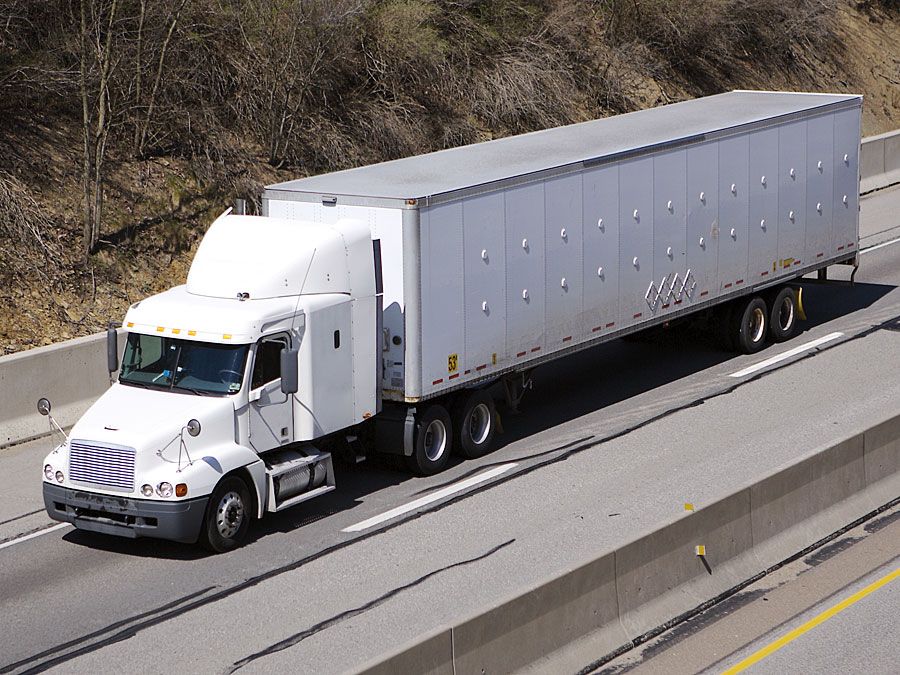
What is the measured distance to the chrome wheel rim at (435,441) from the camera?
16.4 meters

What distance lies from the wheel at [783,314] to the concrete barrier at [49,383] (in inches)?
406

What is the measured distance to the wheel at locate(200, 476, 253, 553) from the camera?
1374cm

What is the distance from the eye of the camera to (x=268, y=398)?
14.3 metres

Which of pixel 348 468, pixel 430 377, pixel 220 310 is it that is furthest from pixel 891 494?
pixel 220 310

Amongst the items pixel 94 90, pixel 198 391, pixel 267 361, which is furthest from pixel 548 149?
pixel 94 90

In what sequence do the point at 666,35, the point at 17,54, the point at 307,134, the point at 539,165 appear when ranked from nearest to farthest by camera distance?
the point at 539,165 → the point at 17,54 → the point at 307,134 → the point at 666,35

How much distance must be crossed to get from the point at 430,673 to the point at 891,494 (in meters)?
7.26

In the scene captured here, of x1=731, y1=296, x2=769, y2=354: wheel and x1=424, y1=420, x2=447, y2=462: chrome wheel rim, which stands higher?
x1=731, y1=296, x2=769, y2=354: wheel

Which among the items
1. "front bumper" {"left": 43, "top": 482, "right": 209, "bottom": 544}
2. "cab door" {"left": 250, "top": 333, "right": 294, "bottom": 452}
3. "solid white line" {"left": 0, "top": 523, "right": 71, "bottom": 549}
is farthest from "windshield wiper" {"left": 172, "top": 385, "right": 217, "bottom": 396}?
"solid white line" {"left": 0, "top": 523, "right": 71, "bottom": 549}

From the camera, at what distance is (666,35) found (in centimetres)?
3816

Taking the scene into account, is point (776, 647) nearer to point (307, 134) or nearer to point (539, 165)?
point (539, 165)

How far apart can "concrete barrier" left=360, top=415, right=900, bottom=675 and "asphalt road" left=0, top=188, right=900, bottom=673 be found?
0.80 ft

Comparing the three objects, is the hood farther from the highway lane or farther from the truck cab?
the highway lane

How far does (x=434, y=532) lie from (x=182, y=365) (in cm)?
316
